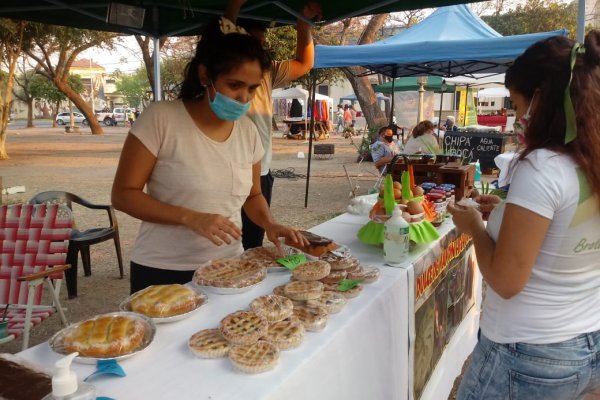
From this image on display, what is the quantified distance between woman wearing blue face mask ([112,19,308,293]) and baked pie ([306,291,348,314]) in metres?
0.38

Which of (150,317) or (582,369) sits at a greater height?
(150,317)

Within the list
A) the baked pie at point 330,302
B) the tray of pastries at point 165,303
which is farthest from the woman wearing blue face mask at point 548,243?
the tray of pastries at point 165,303

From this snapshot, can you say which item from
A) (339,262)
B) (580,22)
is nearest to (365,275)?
(339,262)

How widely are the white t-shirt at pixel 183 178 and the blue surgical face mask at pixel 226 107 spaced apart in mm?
98

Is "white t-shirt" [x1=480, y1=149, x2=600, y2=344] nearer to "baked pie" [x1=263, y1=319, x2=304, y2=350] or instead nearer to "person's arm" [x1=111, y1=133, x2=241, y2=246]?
"baked pie" [x1=263, y1=319, x2=304, y2=350]

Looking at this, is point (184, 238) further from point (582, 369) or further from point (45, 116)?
point (45, 116)

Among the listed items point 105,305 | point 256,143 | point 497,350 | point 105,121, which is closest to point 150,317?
point 256,143

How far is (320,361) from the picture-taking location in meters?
1.26

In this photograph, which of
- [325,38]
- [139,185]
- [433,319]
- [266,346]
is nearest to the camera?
[266,346]

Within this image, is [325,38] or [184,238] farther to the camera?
[325,38]

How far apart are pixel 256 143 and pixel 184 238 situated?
51cm

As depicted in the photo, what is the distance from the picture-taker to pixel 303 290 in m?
1.52

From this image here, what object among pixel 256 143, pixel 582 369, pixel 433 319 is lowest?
pixel 433 319

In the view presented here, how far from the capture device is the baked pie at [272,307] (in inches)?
53.6
